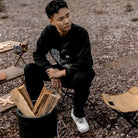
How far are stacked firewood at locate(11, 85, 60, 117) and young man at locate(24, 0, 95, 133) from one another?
28cm

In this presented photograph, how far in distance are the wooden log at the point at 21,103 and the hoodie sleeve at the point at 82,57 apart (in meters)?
0.67

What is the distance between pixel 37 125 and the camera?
8.69 feet

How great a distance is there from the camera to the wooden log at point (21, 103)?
280cm

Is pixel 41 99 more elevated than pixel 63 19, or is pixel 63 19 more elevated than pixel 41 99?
pixel 63 19

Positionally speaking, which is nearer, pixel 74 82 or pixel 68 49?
pixel 74 82

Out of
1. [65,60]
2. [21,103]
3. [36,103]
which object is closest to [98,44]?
[65,60]

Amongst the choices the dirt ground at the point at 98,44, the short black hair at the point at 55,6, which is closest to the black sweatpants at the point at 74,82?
the dirt ground at the point at 98,44

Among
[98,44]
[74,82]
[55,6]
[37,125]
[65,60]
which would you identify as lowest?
[98,44]

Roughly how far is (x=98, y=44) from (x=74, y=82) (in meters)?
4.07

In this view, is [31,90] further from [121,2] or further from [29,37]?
[121,2]

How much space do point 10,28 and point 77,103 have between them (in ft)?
21.5

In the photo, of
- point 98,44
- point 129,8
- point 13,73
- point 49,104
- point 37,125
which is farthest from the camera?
point 129,8

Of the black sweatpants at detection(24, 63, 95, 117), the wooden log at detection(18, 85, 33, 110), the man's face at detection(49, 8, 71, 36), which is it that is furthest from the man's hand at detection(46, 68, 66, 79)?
the man's face at detection(49, 8, 71, 36)

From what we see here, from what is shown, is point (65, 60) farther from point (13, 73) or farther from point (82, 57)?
point (13, 73)
